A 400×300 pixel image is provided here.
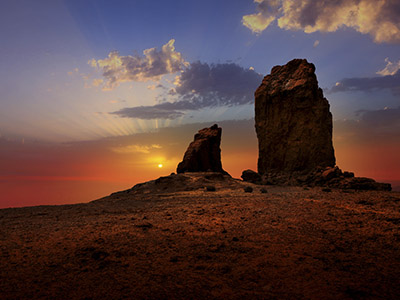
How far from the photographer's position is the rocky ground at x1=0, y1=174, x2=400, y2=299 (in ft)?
11.2

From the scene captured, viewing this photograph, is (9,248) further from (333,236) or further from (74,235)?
(333,236)

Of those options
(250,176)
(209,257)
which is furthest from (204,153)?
(209,257)

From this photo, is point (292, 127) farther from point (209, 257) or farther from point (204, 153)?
point (209, 257)

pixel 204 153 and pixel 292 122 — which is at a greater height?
pixel 292 122

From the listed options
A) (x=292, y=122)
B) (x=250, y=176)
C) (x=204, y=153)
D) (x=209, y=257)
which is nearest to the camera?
(x=209, y=257)

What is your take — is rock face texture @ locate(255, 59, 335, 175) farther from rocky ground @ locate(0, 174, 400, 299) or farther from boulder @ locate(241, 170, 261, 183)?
rocky ground @ locate(0, 174, 400, 299)

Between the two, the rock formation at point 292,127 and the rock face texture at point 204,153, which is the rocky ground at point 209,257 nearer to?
the rock formation at point 292,127

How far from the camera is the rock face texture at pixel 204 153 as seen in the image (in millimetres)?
28277

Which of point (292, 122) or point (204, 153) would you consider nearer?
point (292, 122)

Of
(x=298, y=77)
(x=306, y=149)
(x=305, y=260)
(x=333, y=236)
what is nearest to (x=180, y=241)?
(x=305, y=260)

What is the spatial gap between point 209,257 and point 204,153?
25297 millimetres

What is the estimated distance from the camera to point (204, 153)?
29641mm

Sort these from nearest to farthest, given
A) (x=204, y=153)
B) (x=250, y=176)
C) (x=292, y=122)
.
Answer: (x=250, y=176) → (x=292, y=122) → (x=204, y=153)

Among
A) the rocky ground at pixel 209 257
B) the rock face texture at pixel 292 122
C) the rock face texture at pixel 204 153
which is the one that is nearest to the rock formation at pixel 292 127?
the rock face texture at pixel 292 122
